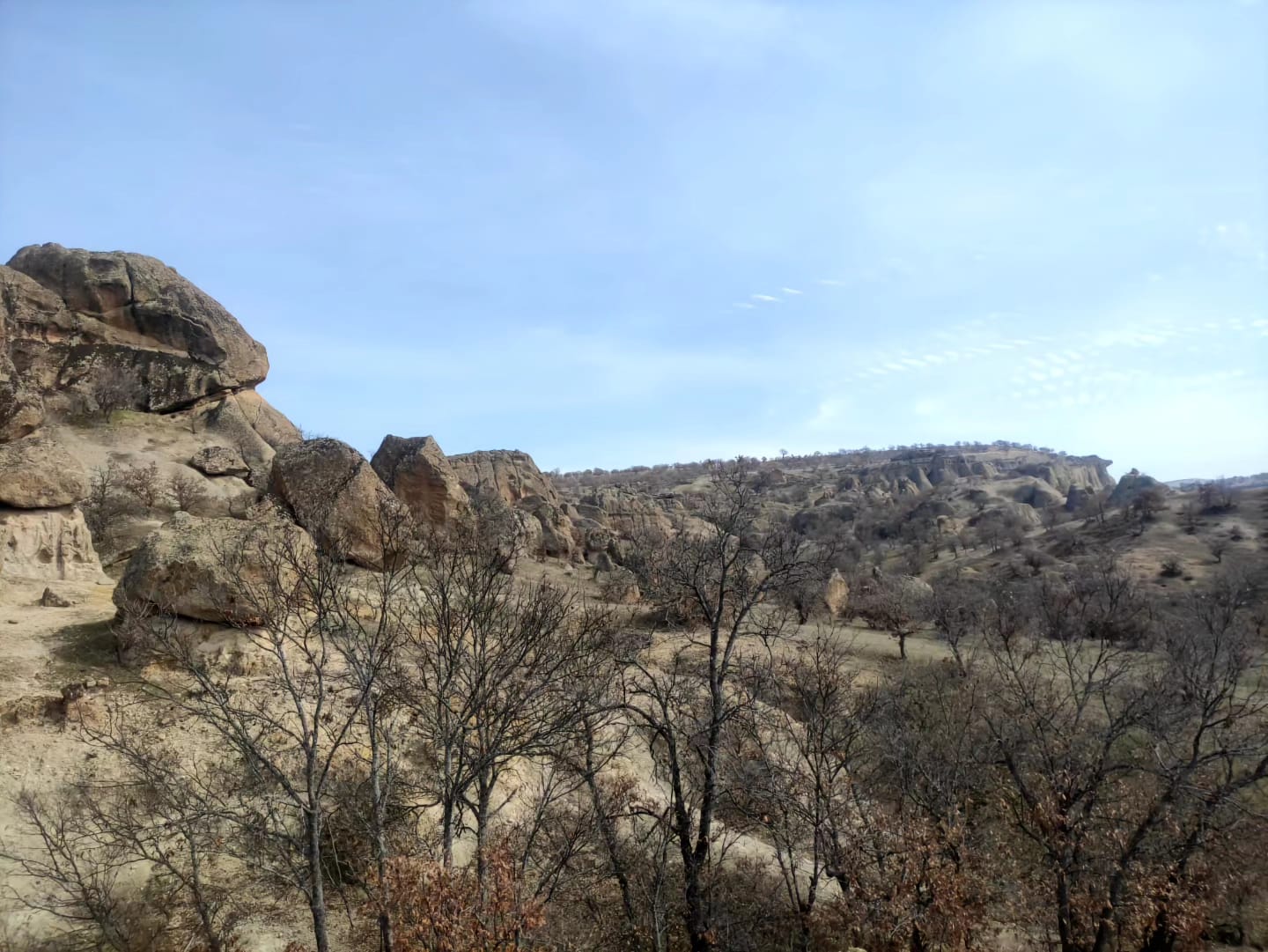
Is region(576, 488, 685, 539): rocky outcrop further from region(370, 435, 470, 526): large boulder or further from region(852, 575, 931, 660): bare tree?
region(370, 435, 470, 526): large boulder

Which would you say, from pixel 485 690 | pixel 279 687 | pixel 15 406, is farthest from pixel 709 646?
pixel 15 406

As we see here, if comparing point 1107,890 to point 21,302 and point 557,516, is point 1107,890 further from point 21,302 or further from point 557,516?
point 21,302

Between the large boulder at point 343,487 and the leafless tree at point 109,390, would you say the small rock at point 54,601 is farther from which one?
the leafless tree at point 109,390

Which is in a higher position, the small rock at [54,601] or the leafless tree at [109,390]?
the leafless tree at [109,390]

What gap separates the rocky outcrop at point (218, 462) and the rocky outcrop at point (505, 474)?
1567cm

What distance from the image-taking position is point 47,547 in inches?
685

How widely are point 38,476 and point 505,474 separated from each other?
34.7 metres

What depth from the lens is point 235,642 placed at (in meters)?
14.5

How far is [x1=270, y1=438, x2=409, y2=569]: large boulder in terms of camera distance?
19.7 m

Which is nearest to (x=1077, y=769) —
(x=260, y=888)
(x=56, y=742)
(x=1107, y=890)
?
(x=1107, y=890)

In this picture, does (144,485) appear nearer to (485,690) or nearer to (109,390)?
(109,390)

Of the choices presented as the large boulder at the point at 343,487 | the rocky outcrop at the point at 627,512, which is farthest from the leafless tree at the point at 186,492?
the rocky outcrop at the point at 627,512

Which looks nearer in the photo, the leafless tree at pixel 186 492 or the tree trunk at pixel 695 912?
the tree trunk at pixel 695 912

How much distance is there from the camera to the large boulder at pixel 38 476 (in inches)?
675
